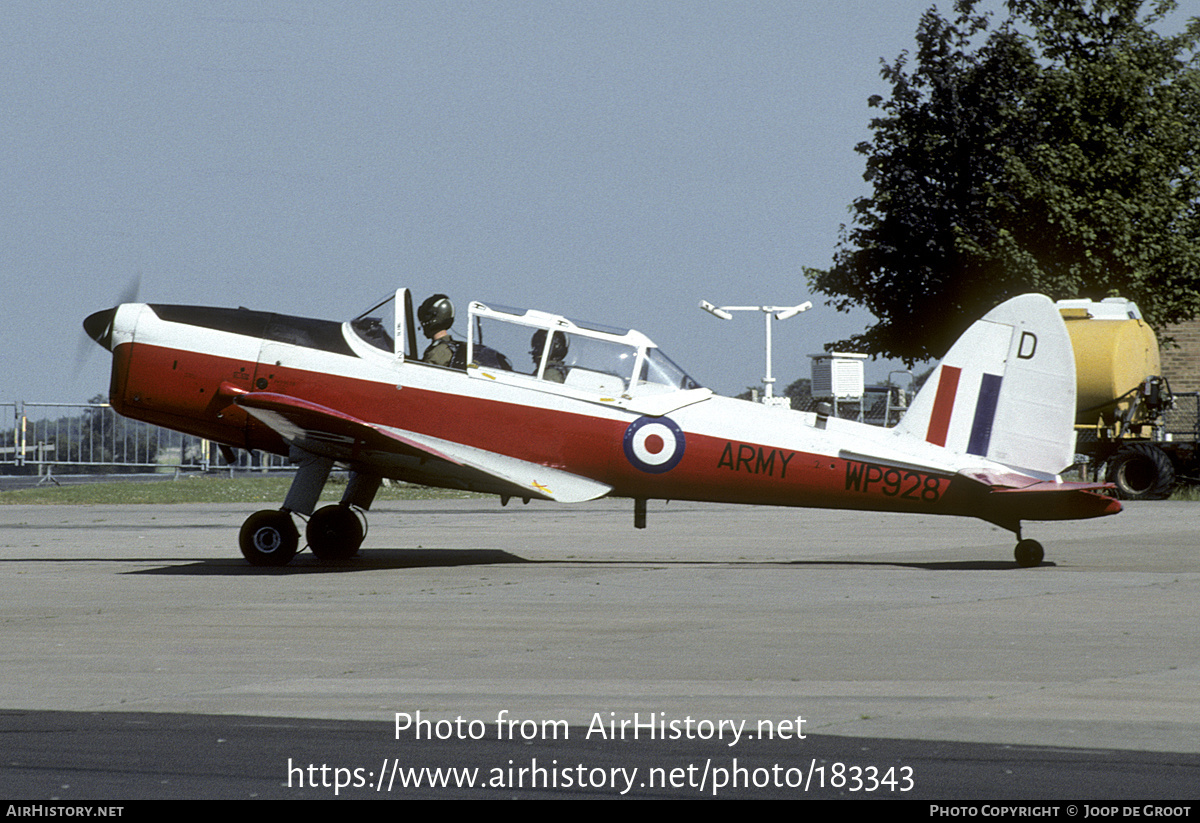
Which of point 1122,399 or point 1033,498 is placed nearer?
point 1033,498

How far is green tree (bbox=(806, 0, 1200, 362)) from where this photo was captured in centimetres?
3494

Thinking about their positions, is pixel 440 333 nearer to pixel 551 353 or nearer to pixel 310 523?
pixel 551 353

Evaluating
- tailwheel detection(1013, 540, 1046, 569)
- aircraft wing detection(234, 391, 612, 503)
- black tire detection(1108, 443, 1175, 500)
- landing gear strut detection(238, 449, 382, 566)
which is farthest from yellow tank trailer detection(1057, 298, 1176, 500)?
landing gear strut detection(238, 449, 382, 566)

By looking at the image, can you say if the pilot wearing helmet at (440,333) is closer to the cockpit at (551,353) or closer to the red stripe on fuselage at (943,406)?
the cockpit at (551,353)

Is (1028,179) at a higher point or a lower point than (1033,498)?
higher

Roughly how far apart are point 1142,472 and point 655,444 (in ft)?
58.5

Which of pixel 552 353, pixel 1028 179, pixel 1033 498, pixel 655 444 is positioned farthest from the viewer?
pixel 1028 179

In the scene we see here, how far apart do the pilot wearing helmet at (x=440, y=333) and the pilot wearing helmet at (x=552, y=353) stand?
2.08ft

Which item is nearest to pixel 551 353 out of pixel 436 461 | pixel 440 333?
pixel 440 333

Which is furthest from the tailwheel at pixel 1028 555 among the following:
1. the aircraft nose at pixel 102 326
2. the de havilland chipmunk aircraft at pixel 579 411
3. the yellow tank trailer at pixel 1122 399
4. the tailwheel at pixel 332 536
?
the yellow tank trailer at pixel 1122 399

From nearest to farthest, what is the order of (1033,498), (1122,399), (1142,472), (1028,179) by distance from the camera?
(1033,498)
(1142,472)
(1122,399)
(1028,179)

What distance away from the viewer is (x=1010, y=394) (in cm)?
1198

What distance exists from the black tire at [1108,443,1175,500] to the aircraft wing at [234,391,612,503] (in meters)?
17.6

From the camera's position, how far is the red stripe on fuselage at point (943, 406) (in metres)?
12.2
